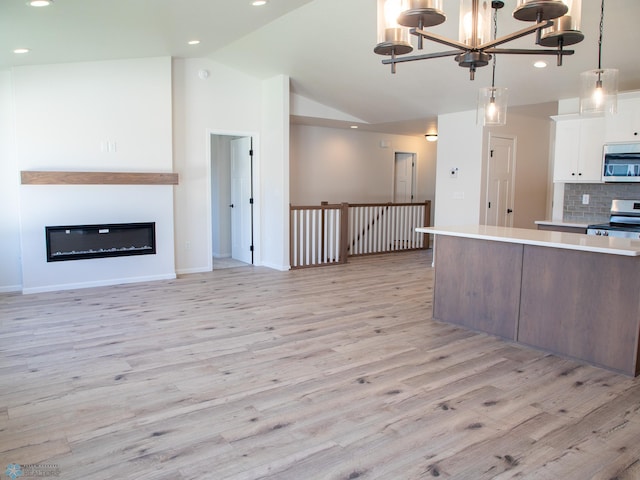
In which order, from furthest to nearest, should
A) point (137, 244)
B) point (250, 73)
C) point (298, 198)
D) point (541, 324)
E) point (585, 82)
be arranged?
point (298, 198)
point (250, 73)
point (137, 244)
point (541, 324)
point (585, 82)

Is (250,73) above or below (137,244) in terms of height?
above

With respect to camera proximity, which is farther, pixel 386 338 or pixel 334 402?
pixel 386 338

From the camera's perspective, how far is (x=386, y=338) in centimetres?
424

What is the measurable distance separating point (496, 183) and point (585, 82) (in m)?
4.60

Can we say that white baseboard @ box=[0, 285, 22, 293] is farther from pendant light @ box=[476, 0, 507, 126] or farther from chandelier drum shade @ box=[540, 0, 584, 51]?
chandelier drum shade @ box=[540, 0, 584, 51]

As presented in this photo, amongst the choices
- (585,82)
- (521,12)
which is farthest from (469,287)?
(521,12)

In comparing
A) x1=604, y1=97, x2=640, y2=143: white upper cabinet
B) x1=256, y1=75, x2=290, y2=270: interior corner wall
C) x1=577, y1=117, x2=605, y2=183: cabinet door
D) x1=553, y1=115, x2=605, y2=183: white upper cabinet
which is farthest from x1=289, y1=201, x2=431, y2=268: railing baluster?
x1=604, y1=97, x2=640, y2=143: white upper cabinet

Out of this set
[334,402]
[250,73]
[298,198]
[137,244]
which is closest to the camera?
[334,402]

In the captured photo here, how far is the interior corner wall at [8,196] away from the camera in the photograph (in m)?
5.75

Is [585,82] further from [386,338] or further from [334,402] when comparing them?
[334,402]

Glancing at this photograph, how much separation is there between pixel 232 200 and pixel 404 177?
468cm

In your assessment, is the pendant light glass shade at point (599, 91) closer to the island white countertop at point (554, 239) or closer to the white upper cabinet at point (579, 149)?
the island white countertop at point (554, 239)

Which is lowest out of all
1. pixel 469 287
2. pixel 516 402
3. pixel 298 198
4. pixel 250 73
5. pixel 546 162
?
pixel 516 402

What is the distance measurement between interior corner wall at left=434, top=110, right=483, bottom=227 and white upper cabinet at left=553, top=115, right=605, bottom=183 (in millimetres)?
1506
